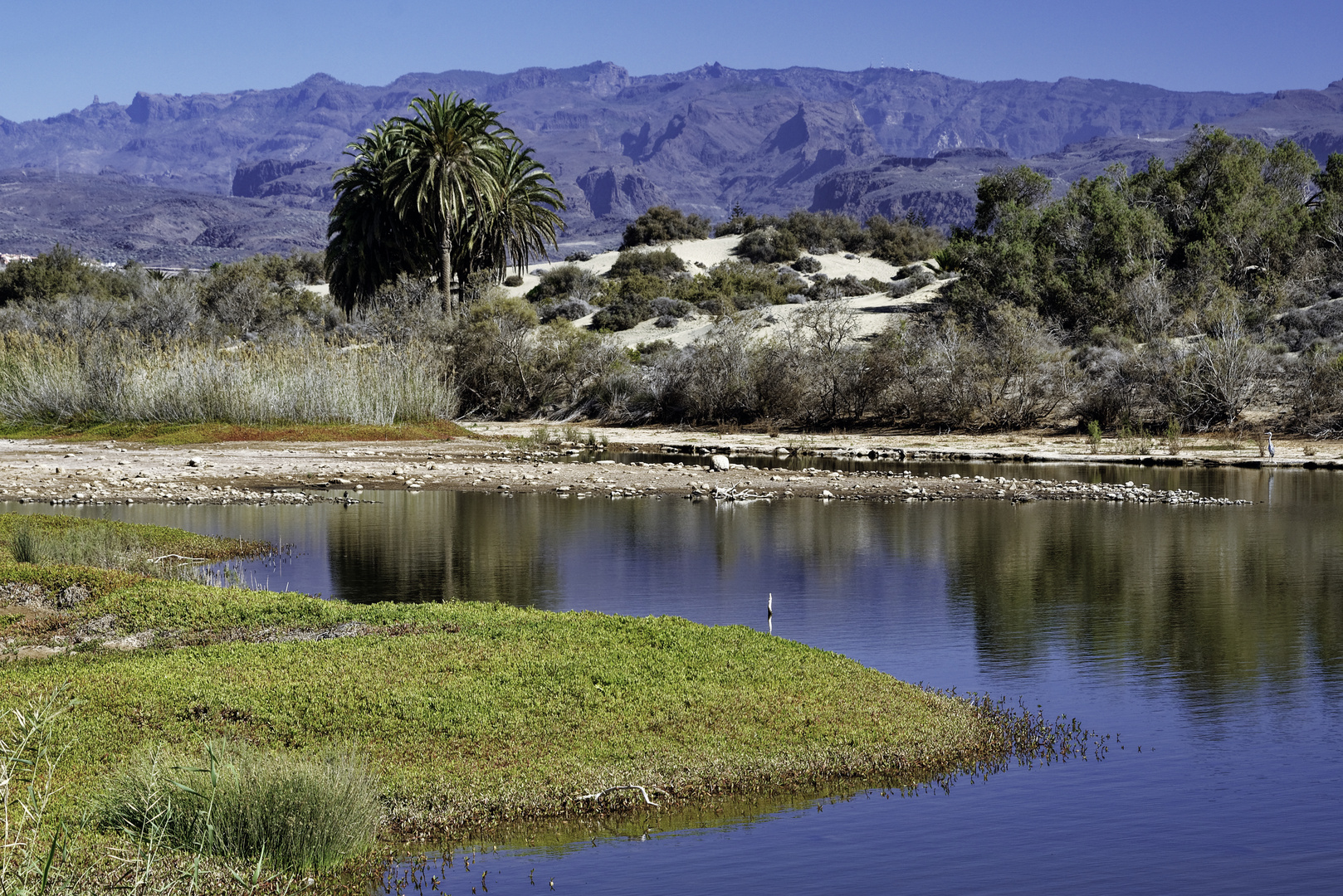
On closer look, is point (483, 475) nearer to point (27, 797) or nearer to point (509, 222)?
point (27, 797)

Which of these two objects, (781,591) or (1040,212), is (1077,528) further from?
(1040,212)

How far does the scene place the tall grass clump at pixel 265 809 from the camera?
26.4 feet

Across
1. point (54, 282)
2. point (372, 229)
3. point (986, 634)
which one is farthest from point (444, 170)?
point (986, 634)

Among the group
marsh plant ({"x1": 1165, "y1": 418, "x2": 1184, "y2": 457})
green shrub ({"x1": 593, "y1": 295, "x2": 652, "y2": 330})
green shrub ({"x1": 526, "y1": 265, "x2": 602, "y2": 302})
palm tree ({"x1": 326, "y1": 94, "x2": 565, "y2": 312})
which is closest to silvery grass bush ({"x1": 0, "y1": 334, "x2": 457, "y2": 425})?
palm tree ({"x1": 326, "y1": 94, "x2": 565, "y2": 312})

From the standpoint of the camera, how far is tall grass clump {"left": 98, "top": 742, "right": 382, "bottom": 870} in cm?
805

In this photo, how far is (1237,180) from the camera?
57750mm

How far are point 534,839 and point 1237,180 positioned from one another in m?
57.1

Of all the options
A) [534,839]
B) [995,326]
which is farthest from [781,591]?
[995,326]

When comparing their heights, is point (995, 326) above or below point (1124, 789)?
above

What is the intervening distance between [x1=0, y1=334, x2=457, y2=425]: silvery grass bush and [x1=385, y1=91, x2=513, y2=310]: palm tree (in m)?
14.0

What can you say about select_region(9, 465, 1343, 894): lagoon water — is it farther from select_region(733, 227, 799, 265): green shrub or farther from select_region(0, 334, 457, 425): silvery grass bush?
select_region(733, 227, 799, 265): green shrub

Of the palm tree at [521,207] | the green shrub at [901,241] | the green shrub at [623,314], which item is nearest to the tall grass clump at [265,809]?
the palm tree at [521,207]

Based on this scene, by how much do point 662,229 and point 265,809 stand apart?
90.0m

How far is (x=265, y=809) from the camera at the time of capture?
26.8ft
